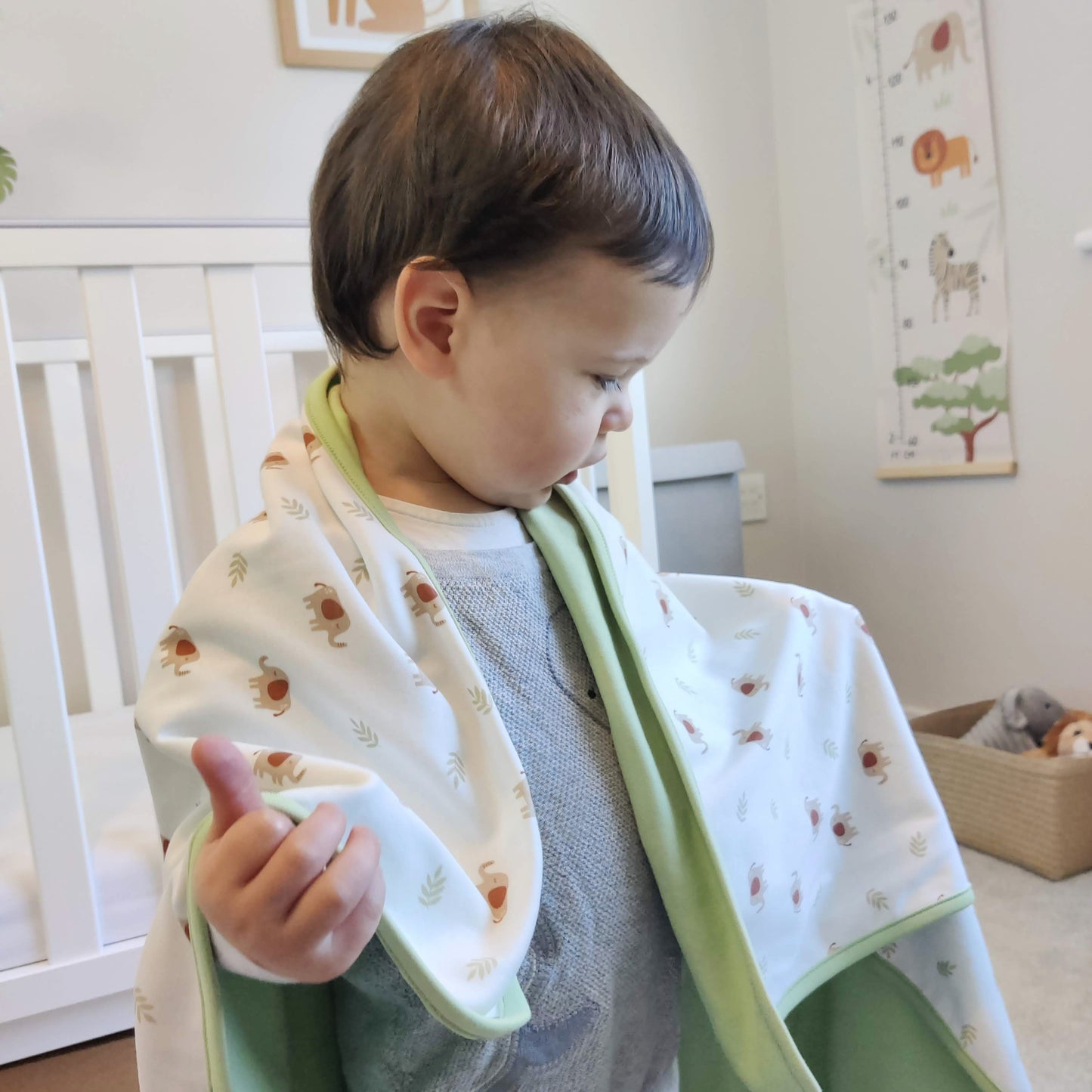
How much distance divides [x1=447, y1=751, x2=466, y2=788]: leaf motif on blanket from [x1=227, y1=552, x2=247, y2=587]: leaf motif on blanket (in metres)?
0.14

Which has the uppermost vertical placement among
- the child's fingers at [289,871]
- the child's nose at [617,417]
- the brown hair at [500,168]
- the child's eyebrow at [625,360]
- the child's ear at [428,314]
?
the brown hair at [500,168]

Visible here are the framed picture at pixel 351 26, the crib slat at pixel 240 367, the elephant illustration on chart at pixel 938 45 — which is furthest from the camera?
the framed picture at pixel 351 26

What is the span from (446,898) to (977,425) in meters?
1.36

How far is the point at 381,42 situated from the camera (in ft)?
5.45

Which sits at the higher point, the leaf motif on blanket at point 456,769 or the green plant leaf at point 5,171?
the green plant leaf at point 5,171

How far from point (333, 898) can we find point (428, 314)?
0.31 meters

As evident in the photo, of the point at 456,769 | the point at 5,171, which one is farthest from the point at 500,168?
A: the point at 5,171

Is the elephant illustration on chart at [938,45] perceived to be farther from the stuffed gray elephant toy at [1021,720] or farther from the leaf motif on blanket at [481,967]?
the leaf motif on blanket at [481,967]

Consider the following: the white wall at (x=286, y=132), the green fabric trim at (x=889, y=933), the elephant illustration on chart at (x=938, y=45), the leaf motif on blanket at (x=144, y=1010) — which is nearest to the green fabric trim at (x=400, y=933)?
the leaf motif on blanket at (x=144, y=1010)

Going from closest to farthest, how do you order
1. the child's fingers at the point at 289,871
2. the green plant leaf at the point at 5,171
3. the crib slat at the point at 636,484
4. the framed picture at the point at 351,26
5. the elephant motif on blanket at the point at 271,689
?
the child's fingers at the point at 289,871 → the elephant motif on blanket at the point at 271,689 → the crib slat at the point at 636,484 → the green plant leaf at the point at 5,171 → the framed picture at the point at 351,26

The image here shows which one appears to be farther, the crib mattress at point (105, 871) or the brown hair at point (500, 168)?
the crib mattress at point (105, 871)

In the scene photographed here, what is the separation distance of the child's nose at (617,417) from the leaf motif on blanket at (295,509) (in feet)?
0.57

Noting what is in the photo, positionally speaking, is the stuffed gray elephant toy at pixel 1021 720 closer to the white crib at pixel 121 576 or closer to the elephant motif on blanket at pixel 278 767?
the white crib at pixel 121 576

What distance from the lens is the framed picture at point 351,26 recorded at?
5.18ft
